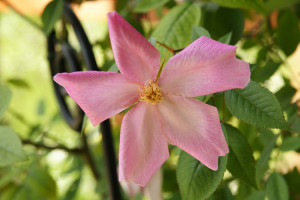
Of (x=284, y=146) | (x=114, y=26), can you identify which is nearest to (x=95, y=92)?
(x=114, y=26)

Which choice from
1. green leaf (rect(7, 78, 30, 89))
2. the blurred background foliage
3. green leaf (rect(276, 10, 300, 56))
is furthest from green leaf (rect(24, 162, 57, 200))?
green leaf (rect(276, 10, 300, 56))

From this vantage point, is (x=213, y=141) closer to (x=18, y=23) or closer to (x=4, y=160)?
(x=4, y=160)

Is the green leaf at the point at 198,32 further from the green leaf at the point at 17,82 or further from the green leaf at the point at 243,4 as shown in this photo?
the green leaf at the point at 17,82

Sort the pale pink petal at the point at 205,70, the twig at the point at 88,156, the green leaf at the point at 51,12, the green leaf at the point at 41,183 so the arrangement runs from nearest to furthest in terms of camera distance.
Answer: the pale pink petal at the point at 205,70 < the green leaf at the point at 51,12 < the green leaf at the point at 41,183 < the twig at the point at 88,156

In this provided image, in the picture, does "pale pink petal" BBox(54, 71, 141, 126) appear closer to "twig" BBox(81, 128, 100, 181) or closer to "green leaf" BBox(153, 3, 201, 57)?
"green leaf" BBox(153, 3, 201, 57)

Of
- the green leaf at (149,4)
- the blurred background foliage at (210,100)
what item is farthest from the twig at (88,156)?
the green leaf at (149,4)
